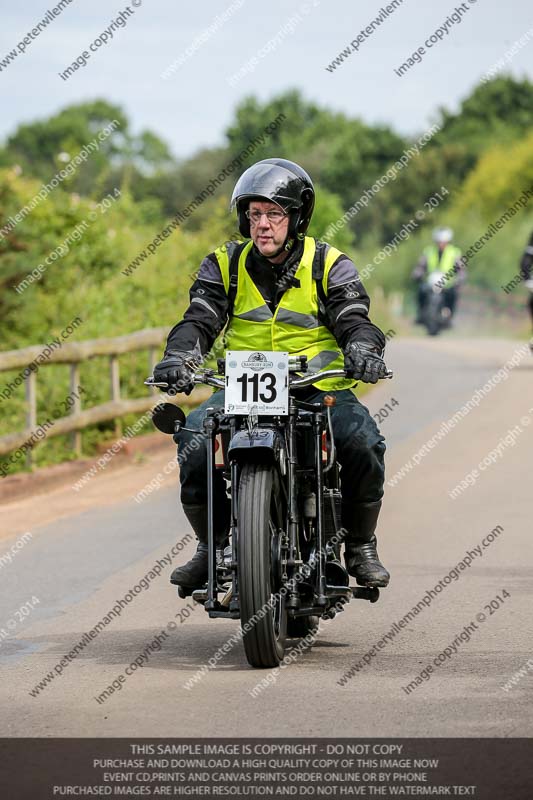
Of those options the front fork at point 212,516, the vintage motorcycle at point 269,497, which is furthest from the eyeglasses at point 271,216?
the front fork at point 212,516

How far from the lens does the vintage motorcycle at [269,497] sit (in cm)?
664

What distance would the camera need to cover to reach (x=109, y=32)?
691 inches

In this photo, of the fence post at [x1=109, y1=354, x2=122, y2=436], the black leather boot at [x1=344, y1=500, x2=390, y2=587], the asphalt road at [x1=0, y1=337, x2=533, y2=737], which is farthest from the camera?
the fence post at [x1=109, y1=354, x2=122, y2=436]

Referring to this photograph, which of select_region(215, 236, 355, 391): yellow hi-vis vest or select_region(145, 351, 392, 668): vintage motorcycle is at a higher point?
select_region(215, 236, 355, 391): yellow hi-vis vest

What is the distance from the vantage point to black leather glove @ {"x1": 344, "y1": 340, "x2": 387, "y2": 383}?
22.6 ft

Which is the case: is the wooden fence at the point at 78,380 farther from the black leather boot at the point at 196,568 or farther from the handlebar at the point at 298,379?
the handlebar at the point at 298,379

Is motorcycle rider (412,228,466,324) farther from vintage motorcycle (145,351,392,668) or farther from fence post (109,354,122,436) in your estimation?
vintage motorcycle (145,351,392,668)

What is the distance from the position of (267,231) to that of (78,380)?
27.7 feet

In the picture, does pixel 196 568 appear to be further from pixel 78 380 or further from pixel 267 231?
pixel 78 380

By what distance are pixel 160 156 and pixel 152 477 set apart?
371ft

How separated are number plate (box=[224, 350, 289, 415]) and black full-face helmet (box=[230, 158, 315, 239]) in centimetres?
76

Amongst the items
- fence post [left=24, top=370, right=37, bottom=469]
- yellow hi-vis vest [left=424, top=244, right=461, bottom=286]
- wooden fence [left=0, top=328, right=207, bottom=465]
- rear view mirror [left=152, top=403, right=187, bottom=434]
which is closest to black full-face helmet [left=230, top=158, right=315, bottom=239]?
rear view mirror [left=152, top=403, right=187, bottom=434]

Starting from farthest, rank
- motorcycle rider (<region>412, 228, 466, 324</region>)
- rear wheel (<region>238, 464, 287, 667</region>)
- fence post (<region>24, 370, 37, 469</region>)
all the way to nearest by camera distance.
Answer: motorcycle rider (<region>412, 228, 466, 324</region>) < fence post (<region>24, 370, 37, 469</region>) < rear wheel (<region>238, 464, 287, 667</region>)
